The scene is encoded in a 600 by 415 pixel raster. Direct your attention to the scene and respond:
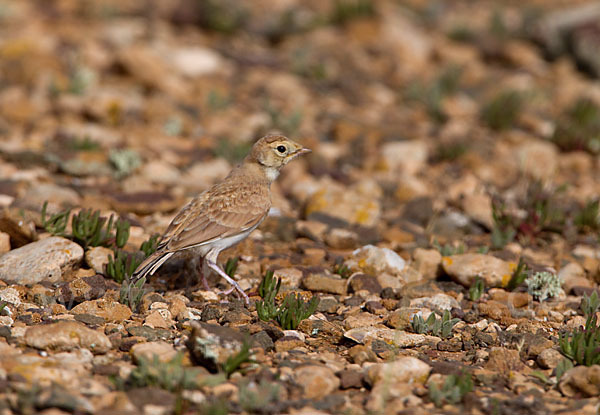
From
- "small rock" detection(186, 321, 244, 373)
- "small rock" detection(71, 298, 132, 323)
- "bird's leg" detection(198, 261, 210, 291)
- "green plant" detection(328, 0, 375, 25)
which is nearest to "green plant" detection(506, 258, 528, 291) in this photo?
"bird's leg" detection(198, 261, 210, 291)

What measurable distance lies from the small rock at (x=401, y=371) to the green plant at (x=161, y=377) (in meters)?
1.20

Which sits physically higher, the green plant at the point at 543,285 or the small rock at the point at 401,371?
the green plant at the point at 543,285

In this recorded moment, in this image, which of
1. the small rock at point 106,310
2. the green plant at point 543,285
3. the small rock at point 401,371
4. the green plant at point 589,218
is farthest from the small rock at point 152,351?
the green plant at point 589,218

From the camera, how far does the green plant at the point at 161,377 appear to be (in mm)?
4384

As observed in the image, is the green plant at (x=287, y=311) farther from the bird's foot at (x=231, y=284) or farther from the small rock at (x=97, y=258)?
the small rock at (x=97, y=258)

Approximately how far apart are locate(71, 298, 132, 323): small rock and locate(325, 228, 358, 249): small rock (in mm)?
2696

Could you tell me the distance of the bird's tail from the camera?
5832 mm

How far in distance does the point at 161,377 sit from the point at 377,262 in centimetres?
303

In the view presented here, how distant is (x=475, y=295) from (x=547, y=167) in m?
4.20

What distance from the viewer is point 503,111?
1098 cm

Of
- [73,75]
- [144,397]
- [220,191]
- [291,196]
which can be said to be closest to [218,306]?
[220,191]

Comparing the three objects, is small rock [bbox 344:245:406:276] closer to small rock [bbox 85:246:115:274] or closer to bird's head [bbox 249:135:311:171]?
bird's head [bbox 249:135:311:171]

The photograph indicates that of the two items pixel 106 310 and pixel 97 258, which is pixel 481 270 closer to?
pixel 106 310

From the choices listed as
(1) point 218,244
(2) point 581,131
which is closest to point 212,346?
(1) point 218,244
